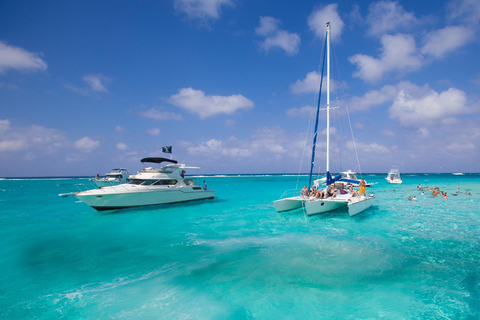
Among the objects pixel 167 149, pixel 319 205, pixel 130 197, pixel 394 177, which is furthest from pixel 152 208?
pixel 394 177

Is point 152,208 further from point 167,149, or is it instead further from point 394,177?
point 394,177

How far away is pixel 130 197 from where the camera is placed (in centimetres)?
1995

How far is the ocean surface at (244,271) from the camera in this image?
581 centimetres

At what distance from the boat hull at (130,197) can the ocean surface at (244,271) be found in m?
4.15

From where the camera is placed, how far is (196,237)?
12406 millimetres

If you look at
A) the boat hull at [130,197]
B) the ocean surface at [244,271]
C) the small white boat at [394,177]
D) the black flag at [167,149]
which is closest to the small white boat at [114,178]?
the black flag at [167,149]

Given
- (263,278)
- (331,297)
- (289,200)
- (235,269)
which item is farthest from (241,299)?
(289,200)

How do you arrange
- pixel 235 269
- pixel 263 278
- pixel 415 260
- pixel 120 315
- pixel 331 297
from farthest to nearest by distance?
pixel 415 260, pixel 235 269, pixel 263 278, pixel 331 297, pixel 120 315

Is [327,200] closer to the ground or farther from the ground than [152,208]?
farther from the ground

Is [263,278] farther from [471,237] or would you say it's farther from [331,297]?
[471,237]

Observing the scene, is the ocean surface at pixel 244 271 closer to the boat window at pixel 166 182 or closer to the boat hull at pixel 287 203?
the boat hull at pixel 287 203

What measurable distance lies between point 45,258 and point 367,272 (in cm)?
1220

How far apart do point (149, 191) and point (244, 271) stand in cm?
1545

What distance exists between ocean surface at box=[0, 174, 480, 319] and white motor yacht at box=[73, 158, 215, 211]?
4.36 metres
